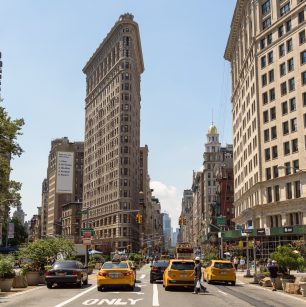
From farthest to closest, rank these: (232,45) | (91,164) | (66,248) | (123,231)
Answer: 1. (91,164)
2. (123,231)
3. (232,45)
4. (66,248)

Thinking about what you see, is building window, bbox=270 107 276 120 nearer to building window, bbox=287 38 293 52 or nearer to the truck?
building window, bbox=287 38 293 52

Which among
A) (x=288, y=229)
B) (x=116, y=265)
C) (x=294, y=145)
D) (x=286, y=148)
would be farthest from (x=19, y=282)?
(x=286, y=148)

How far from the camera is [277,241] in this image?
6838 cm

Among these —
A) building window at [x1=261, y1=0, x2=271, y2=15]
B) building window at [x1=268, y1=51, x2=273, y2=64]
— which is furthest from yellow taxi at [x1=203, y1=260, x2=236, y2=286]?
building window at [x1=261, y1=0, x2=271, y2=15]

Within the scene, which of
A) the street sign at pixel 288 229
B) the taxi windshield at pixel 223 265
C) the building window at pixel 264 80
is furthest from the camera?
the building window at pixel 264 80

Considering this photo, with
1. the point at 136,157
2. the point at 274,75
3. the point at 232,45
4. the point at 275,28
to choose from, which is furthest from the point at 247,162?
the point at 136,157

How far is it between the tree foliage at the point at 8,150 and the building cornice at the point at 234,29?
2394 inches

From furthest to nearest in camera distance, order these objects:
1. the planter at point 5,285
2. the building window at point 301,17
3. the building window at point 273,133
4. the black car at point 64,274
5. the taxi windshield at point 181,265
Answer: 1. the building window at point 273,133
2. the building window at point 301,17
3. the black car at point 64,274
4. the taxi windshield at point 181,265
5. the planter at point 5,285

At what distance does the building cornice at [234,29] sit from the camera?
285ft

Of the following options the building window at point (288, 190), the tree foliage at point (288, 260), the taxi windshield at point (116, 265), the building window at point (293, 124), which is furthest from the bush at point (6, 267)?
the building window at point (293, 124)

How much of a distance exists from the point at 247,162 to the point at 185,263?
58089mm

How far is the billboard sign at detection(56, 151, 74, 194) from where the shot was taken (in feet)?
137

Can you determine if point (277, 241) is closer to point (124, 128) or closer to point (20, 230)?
point (124, 128)

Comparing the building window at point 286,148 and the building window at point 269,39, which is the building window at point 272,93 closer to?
the building window at point 269,39
